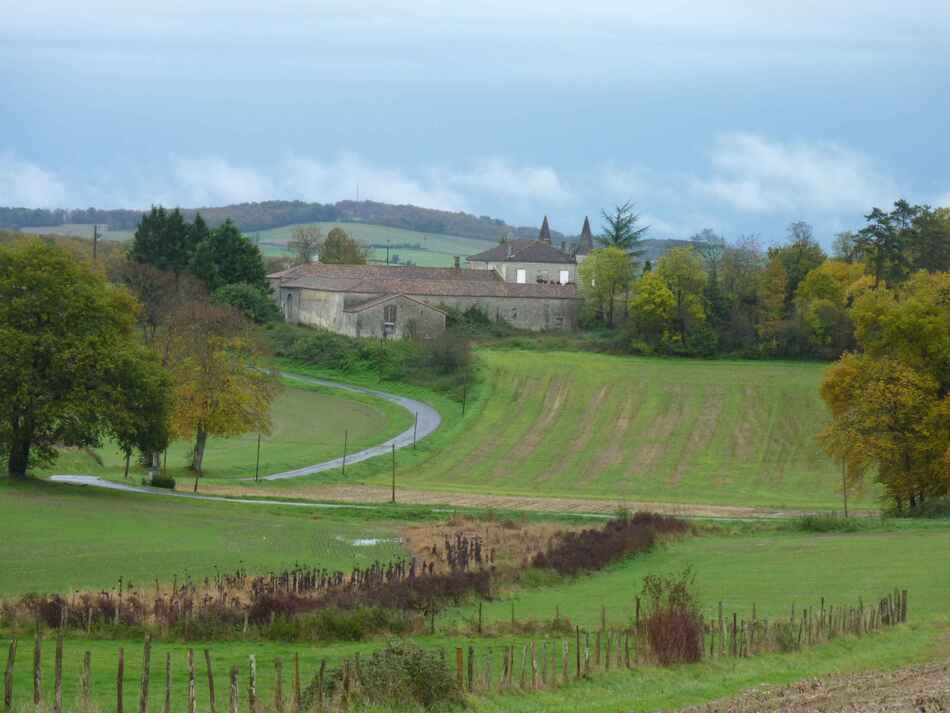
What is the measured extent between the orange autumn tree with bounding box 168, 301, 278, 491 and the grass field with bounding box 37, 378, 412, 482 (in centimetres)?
243

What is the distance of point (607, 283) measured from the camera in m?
125

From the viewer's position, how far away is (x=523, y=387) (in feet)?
327

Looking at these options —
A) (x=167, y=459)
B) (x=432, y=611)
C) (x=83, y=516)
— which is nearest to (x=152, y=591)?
(x=432, y=611)

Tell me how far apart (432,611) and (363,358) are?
3152 inches

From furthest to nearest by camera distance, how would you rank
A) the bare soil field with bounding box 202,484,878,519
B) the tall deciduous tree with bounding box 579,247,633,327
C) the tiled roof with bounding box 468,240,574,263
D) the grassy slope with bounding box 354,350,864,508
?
the tiled roof with bounding box 468,240,574,263 → the tall deciduous tree with bounding box 579,247,633,327 → the grassy slope with bounding box 354,350,864,508 → the bare soil field with bounding box 202,484,878,519

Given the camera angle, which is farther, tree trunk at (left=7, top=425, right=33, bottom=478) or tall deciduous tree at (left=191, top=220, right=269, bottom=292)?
tall deciduous tree at (left=191, top=220, right=269, bottom=292)

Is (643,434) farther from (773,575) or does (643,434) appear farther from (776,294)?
(773,575)

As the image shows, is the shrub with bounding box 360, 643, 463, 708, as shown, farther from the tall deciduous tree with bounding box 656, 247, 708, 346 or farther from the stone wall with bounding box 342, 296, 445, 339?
the stone wall with bounding box 342, 296, 445, 339

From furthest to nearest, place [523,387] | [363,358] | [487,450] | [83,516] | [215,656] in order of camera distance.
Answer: [363,358], [523,387], [487,450], [83,516], [215,656]

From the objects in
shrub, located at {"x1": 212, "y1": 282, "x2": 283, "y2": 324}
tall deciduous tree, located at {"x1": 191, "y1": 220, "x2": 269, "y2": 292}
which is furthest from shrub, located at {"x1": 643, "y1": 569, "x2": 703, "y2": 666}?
tall deciduous tree, located at {"x1": 191, "y1": 220, "x2": 269, "y2": 292}

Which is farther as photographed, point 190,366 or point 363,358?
point 363,358

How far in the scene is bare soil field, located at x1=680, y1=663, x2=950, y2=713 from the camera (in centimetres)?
1997

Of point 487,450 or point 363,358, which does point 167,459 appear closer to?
point 487,450

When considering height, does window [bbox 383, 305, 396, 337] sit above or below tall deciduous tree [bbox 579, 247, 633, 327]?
below
